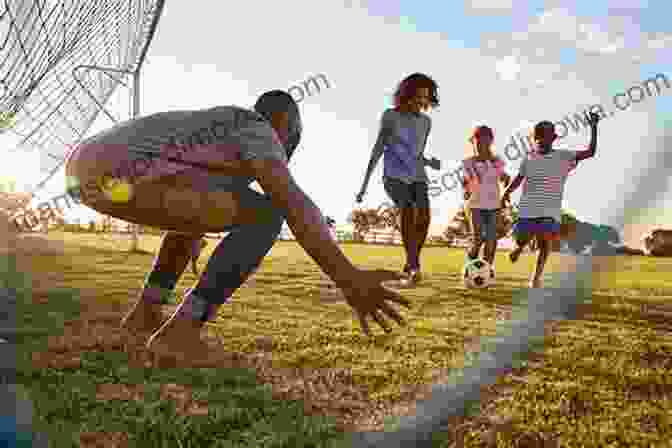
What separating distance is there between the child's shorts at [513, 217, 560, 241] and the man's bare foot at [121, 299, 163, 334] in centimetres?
406

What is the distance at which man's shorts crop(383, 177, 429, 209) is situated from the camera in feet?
17.8

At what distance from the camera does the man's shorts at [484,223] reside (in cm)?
608

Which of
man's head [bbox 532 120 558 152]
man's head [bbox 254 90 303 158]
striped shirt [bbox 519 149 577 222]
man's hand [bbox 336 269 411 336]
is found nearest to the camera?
man's hand [bbox 336 269 411 336]

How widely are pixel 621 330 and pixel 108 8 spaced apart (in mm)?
3988

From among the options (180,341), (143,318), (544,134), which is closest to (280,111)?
(180,341)

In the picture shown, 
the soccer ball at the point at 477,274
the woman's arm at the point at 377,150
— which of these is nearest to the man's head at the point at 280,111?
the woman's arm at the point at 377,150

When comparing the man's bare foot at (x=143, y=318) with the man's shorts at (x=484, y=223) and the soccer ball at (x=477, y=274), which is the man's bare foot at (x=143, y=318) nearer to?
the soccer ball at (x=477, y=274)

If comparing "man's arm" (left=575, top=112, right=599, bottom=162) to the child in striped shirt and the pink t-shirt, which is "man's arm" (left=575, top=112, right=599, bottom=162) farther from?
Answer: the pink t-shirt

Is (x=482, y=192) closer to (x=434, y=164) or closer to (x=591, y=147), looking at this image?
(x=434, y=164)

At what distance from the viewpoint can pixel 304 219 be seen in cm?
148

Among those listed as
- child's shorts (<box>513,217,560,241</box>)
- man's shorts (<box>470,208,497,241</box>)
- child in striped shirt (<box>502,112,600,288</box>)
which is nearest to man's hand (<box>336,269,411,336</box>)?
child in striped shirt (<box>502,112,600,288</box>)

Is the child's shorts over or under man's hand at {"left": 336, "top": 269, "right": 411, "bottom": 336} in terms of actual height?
over

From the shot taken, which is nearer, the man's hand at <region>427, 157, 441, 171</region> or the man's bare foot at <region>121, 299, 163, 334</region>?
the man's bare foot at <region>121, 299, 163, 334</region>

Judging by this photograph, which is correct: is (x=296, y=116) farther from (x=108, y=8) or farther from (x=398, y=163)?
(x=398, y=163)
